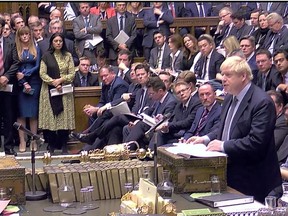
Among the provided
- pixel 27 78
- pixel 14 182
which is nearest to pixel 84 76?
pixel 27 78

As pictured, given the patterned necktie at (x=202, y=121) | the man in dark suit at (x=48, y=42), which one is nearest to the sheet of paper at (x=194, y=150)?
the patterned necktie at (x=202, y=121)

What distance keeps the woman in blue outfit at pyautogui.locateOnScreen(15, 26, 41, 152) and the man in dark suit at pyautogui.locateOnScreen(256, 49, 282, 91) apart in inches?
111

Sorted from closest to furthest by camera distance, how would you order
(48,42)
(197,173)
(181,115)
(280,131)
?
(197,173)
(280,131)
(181,115)
(48,42)

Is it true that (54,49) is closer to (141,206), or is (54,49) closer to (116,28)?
(116,28)

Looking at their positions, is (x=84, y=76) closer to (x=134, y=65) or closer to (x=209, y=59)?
(x=134, y=65)

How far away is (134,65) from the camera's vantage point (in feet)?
29.6

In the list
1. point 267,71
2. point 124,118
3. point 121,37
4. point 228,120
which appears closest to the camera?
point 228,120

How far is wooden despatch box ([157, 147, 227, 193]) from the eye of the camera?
4348 millimetres

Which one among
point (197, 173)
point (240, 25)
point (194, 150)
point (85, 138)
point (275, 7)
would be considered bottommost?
point (85, 138)

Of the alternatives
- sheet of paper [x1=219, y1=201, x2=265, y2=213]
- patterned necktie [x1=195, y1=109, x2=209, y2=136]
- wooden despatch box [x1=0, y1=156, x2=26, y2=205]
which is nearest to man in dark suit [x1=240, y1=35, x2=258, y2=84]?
patterned necktie [x1=195, y1=109, x2=209, y2=136]

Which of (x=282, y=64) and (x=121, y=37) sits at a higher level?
(x=121, y=37)

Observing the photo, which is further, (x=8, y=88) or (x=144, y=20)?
(x=144, y=20)

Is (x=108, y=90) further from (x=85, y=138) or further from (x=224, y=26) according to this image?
(x=224, y=26)

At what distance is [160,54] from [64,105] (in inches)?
81.5
